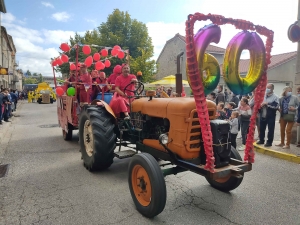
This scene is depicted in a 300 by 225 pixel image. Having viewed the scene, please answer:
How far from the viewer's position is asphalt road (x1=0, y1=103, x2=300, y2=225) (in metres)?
3.07

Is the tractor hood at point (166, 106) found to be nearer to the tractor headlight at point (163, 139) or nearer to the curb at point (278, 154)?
the tractor headlight at point (163, 139)

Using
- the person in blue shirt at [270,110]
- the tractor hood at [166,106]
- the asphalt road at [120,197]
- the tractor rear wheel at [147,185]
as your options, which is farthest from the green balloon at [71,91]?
the person in blue shirt at [270,110]

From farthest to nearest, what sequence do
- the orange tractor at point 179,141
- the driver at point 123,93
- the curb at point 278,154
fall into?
1. the curb at point 278,154
2. the driver at point 123,93
3. the orange tractor at point 179,141

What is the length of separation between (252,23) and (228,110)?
4.95 m

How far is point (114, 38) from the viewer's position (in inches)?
978

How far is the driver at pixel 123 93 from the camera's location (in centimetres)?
461

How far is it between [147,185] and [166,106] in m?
1.07

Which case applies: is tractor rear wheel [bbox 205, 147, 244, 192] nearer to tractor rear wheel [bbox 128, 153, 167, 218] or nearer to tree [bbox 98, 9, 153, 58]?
tractor rear wheel [bbox 128, 153, 167, 218]

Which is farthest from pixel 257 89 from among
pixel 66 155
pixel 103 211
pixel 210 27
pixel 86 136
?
pixel 66 155

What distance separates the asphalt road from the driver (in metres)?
1.17

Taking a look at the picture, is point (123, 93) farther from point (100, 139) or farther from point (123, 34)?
point (123, 34)

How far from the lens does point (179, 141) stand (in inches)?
127

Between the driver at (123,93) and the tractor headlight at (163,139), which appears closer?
the tractor headlight at (163,139)

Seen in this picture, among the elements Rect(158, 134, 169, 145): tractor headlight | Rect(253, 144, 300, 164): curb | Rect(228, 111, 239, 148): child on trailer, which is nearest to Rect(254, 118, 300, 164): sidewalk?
Rect(253, 144, 300, 164): curb
